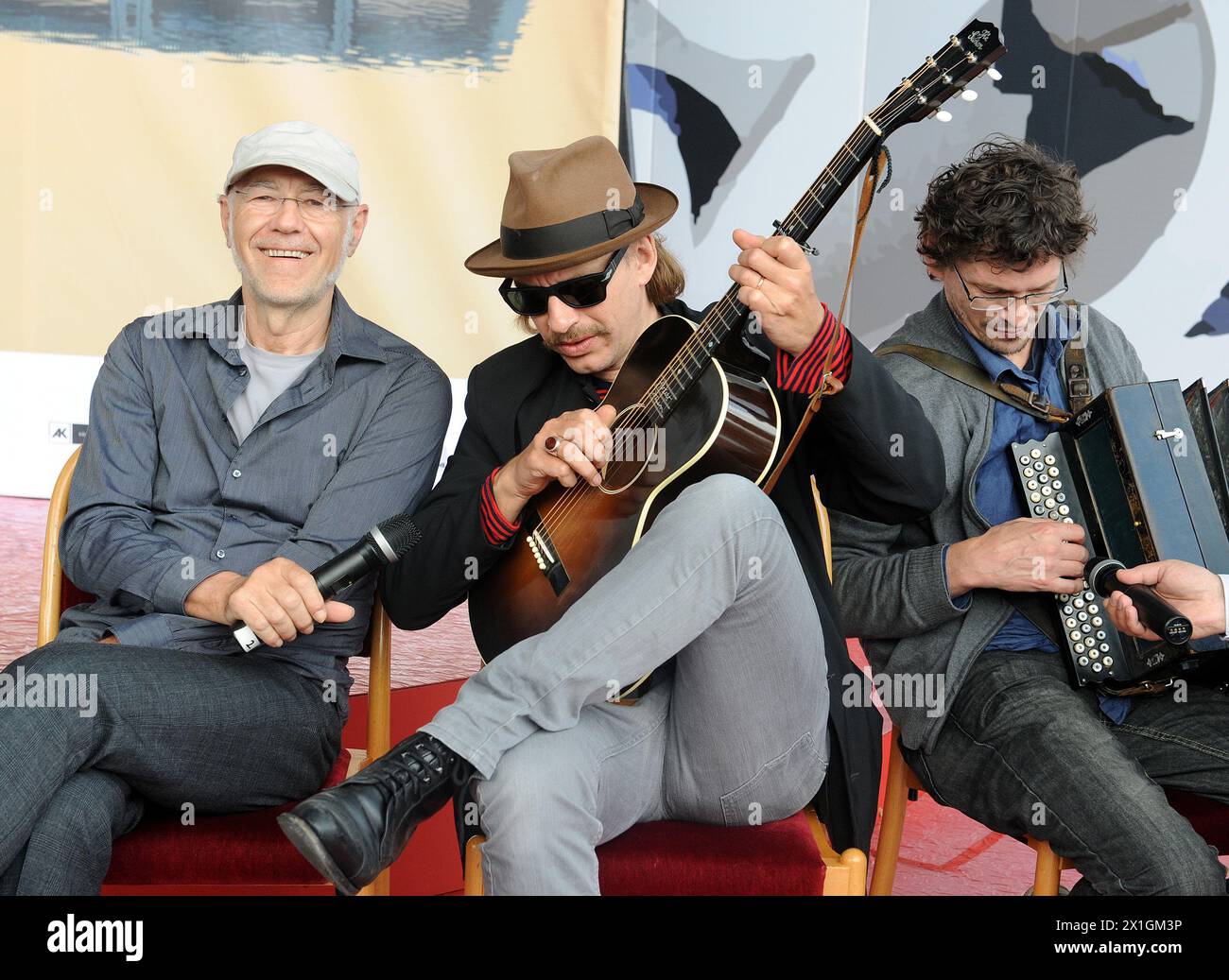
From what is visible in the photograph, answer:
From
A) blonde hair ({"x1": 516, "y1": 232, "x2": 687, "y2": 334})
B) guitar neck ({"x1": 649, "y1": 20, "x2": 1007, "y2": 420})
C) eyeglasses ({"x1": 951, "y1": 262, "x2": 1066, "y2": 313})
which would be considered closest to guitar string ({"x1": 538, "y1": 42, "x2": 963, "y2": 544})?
guitar neck ({"x1": 649, "y1": 20, "x2": 1007, "y2": 420})

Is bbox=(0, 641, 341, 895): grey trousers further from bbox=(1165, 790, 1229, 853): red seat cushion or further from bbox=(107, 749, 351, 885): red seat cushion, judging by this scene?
bbox=(1165, 790, 1229, 853): red seat cushion

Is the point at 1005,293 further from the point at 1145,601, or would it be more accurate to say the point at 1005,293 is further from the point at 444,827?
the point at 444,827

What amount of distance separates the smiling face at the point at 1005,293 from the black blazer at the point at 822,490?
336mm

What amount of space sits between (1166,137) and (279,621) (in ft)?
14.2

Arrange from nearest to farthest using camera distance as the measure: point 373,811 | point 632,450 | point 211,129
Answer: point 373,811 < point 632,450 < point 211,129

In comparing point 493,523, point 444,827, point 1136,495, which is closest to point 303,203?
point 493,523

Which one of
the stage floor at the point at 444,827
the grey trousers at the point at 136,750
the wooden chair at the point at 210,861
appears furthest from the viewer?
the stage floor at the point at 444,827

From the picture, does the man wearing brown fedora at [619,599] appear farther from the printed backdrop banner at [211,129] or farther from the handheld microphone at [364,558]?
the printed backdrop banner at [211,129]

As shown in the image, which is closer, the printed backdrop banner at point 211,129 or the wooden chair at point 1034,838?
the wooden chair at point 1034,838

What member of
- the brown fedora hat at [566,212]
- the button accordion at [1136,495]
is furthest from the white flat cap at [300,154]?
the button accordion at [1136,495]

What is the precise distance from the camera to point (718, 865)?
1889 millimetres

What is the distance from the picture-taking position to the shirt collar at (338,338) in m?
2.44

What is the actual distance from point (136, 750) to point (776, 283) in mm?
1225

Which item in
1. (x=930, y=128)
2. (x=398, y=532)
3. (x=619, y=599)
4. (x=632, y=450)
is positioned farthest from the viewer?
(x=930, y=128)
